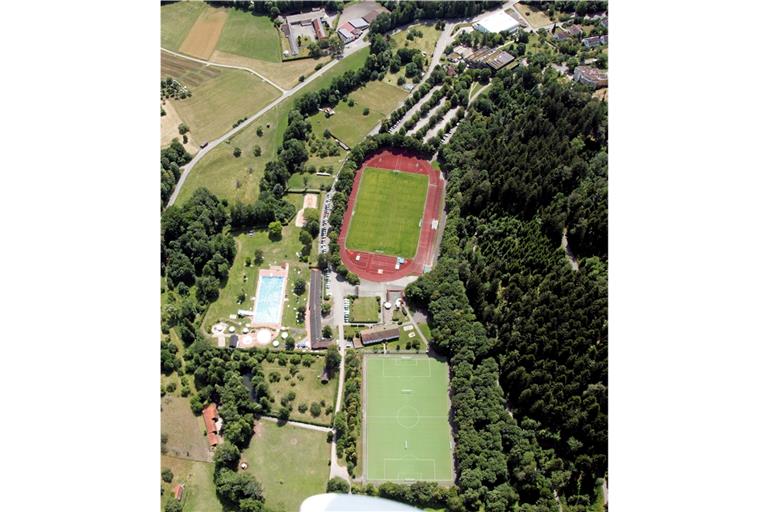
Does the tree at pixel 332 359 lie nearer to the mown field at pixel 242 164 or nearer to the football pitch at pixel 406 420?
the football pitch at pixel 406 420

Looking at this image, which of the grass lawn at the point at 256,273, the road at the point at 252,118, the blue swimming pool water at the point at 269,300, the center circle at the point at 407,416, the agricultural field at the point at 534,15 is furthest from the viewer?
the agricultural field at the point at 534,15

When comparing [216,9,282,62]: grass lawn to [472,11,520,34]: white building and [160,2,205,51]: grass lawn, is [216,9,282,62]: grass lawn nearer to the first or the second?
[160,2,205,51]: grass lawn

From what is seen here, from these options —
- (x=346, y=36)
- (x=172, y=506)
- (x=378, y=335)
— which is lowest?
(x=172, y=506)

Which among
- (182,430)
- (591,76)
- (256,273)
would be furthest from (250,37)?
(182,430)

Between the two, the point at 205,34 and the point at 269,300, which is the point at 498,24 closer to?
the point at 205,34

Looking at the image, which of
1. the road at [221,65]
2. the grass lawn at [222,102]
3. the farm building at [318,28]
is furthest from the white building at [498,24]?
the grass lawn at [222,102]
